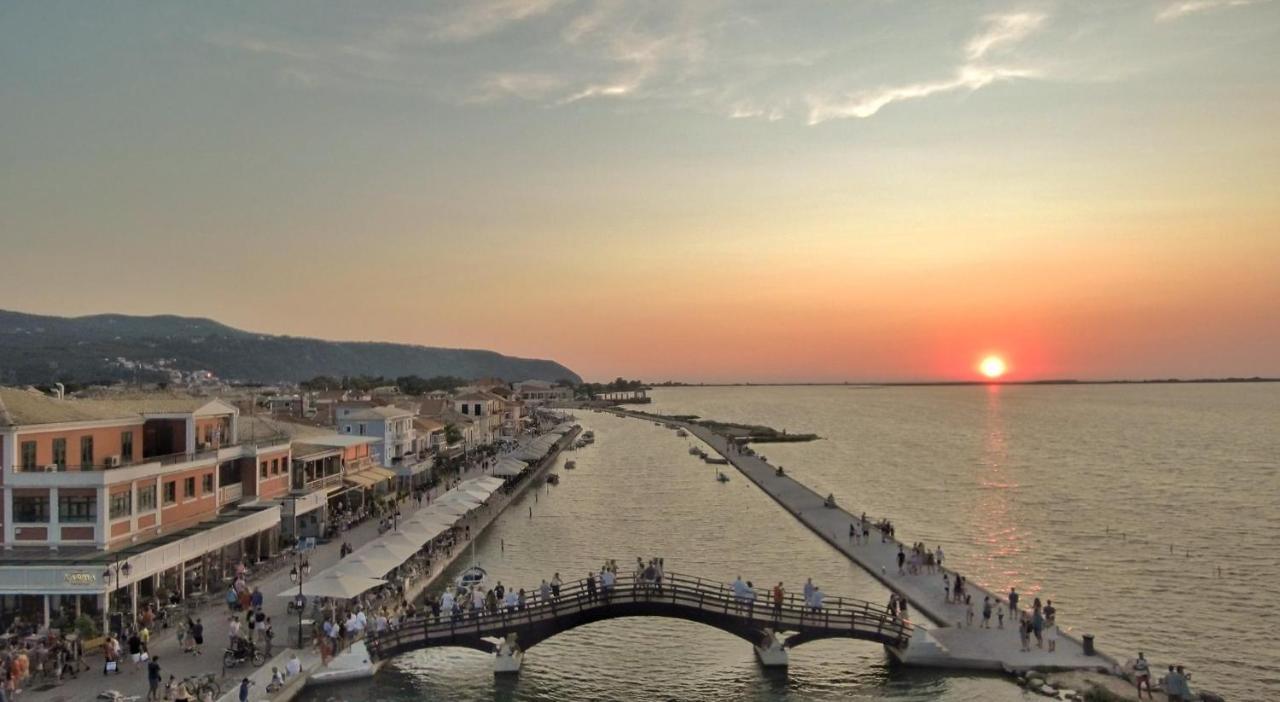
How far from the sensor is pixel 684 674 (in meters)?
29.7

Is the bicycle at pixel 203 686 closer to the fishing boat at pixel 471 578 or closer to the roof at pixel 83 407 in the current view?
the roof at pixel 83 407

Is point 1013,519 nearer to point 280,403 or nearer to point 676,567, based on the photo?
point 676,567

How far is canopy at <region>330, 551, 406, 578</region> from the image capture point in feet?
101

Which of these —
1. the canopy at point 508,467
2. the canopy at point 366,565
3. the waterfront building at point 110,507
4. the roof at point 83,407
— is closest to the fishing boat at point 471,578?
the canopy at point 366,565

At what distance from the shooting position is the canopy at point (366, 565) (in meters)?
30.8

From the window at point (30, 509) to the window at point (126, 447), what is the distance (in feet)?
13.9

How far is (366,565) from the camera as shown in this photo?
31.3 metres

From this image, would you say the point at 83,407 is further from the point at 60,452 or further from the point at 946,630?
the point at 946,630

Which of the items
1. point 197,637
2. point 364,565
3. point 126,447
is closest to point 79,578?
point 197,637

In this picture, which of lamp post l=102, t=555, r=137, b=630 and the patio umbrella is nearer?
lamp post l=102, t=555, r=137, b=630

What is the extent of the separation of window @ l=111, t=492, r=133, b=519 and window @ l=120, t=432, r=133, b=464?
9.98 ft

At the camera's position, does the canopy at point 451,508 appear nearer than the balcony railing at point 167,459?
No

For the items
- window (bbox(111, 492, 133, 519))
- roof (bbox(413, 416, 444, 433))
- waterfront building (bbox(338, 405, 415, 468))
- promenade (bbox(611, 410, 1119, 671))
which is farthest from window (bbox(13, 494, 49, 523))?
roof (bbox(413, 416, 444, 433))

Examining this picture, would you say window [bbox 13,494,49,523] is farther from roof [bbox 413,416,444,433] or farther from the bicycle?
roof [bbox 413,416,444,433]
